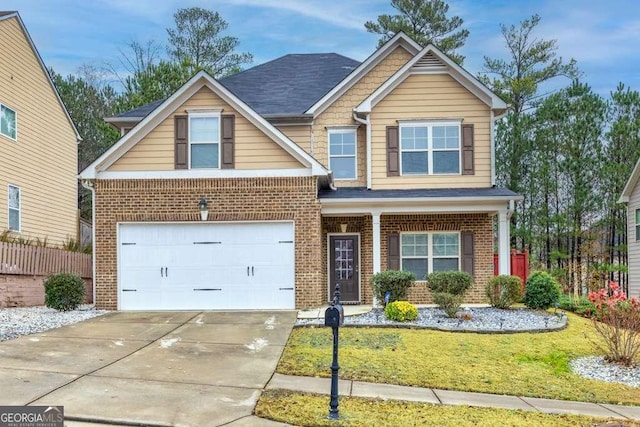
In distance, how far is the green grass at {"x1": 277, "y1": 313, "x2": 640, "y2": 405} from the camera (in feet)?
26.0

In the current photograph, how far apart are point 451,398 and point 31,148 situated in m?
17.7

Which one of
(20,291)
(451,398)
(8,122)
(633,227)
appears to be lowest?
(451,398)

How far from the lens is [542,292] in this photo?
14266 mm

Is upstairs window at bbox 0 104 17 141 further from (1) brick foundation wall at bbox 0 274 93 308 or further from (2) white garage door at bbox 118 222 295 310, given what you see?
(2) white garage door at bbox 118 222 295 310

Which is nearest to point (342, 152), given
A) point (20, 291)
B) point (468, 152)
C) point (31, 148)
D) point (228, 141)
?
point (468, 152)

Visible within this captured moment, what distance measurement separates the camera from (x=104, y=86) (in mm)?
34000

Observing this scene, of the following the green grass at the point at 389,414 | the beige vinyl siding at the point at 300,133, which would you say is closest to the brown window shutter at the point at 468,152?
Answer: the beige vinyl siding at the point at 300,133

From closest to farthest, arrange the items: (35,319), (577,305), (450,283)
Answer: (35,319)
(450,283)
(577,305)

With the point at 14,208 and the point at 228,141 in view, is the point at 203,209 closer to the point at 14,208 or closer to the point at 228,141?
the point at 228,141

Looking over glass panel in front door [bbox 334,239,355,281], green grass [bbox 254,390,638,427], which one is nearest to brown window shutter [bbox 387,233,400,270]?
glass panel in front door [bbox 334,239,355,281]

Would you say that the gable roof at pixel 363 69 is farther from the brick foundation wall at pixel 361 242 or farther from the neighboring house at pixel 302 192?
the brick foundation wall at pixel 361 242

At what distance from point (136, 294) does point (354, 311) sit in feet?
17.2

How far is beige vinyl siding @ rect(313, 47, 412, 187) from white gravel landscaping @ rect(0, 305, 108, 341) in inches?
287

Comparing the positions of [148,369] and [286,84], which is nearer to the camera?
[148,369]
